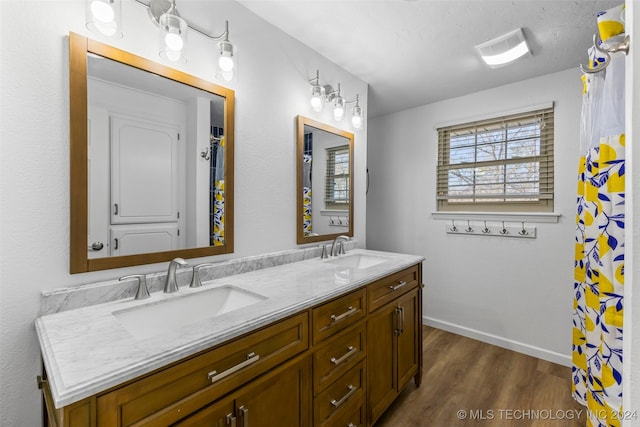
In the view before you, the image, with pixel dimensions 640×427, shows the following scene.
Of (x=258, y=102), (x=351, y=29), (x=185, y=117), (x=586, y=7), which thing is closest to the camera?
(x=185, y=117)

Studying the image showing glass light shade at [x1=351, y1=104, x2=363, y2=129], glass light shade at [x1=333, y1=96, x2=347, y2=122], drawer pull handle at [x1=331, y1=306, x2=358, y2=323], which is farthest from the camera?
glass light shade at [x1=351, y1=104, x2=363, y2=129]

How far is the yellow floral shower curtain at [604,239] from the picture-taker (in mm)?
1194

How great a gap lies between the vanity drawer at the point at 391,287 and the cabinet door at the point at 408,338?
62 mm

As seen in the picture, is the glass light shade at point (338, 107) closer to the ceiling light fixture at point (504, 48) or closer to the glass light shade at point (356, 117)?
the glass light shade at point (356, 117)

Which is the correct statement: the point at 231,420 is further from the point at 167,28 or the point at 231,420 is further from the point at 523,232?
the point at 523,232

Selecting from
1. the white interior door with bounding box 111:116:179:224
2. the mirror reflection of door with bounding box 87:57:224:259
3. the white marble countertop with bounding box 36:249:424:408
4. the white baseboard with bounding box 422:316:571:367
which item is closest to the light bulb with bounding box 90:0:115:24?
the mirror reflection of door with bounding box 87:57:224:259

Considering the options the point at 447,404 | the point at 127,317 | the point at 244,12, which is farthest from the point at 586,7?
the point at 127,317

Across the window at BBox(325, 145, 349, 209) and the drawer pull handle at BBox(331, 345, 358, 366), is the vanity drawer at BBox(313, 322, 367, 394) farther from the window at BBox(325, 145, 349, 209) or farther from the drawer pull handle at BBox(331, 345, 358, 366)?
the window at BBox(325, 145, 349, 209)

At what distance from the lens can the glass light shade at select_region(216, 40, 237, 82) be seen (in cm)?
141

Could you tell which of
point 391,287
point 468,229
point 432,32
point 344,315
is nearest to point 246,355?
point 344,315

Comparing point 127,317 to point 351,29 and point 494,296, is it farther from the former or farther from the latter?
point 494,296

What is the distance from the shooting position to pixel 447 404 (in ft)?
6.17

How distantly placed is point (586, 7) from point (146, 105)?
2316 millimetres

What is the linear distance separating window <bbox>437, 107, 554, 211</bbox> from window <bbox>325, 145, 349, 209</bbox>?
1.21 metres
